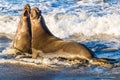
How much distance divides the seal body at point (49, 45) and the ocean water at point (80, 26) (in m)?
0.31

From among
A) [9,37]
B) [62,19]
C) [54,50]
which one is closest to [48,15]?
[62,19]

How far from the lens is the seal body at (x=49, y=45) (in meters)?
7.53

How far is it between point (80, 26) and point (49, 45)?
452 centimetres

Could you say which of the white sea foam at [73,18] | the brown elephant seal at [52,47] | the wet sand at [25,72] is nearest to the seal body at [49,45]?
the brown elephant seal at [52,47]

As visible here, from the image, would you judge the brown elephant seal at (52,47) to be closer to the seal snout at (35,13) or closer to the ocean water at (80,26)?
the seal snout at (35,13)

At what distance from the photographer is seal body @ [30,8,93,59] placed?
753 cm

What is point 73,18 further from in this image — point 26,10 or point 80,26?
point 26,10

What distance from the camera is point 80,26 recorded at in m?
12.5

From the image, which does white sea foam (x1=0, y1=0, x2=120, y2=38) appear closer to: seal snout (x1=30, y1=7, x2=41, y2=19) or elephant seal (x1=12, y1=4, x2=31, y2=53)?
elephant seal (x1=12, y1=4, x2=31, y2=53)

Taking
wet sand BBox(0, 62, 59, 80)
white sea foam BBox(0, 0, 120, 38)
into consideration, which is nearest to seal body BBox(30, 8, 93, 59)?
wet sand BBox(0, 62, 59, 80)

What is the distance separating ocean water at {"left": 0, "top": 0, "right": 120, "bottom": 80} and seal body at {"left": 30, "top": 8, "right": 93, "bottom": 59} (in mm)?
310

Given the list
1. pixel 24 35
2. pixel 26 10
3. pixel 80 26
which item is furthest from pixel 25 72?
pixel 80 26

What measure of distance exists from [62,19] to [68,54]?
5868 millimetres

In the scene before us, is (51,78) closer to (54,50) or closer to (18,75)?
(18,75)
